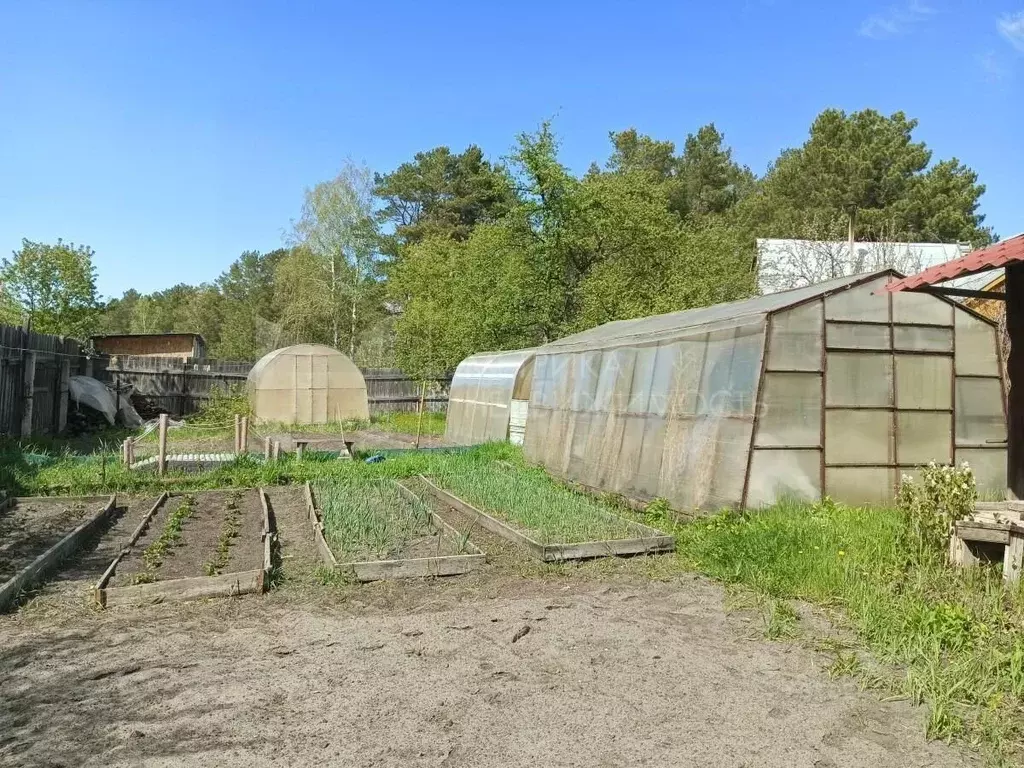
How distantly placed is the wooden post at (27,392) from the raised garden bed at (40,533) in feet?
18.1

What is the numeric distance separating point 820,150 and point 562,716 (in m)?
31.5

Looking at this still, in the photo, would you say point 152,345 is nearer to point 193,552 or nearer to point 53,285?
point 53,285

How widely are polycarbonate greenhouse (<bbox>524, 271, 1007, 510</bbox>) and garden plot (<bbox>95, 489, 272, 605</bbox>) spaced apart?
4.65 m

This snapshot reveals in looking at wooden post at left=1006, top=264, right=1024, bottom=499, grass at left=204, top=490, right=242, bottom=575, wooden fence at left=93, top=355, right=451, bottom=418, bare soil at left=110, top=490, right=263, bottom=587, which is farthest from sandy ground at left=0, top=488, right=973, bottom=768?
wooden fence at left=93, top=355, right=451, bottom=418

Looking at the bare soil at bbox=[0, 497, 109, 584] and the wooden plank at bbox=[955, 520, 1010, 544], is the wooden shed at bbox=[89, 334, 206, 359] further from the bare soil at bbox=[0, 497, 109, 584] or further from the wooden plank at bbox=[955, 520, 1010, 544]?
the wooden plank at bbox=[955, 520, 1010, 544]

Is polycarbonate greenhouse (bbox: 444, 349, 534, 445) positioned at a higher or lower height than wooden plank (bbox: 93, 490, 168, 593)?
higher

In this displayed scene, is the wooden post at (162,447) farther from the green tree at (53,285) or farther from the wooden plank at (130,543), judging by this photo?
the green tree at (53,285)

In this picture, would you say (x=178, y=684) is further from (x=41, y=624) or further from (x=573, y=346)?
(x=573, y=346)

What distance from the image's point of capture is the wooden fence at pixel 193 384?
23500mm

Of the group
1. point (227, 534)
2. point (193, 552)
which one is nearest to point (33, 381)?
point (227, 534)

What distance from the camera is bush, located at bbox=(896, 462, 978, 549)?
5.94 metres

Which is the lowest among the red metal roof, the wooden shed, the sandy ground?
the sandy ground

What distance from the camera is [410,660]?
4.73 metres

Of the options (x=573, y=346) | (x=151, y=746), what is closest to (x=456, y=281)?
(x=573, y=346)
